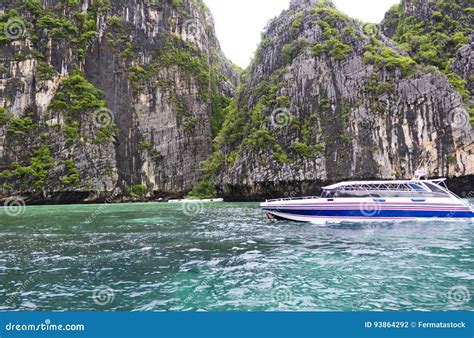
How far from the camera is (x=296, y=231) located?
61.6 ft

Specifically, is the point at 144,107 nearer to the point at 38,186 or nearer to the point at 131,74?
the point at 131,74

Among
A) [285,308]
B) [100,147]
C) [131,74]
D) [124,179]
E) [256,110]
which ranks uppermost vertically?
[131,74]

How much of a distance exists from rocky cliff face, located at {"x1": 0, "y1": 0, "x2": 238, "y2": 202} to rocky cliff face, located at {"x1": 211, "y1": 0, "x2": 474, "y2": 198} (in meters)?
13.1

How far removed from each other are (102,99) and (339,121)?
4365cm

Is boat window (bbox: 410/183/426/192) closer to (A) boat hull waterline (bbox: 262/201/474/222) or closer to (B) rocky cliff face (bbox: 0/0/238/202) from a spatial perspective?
(A) boat hull waterline (bbox: 262/201/474/222)

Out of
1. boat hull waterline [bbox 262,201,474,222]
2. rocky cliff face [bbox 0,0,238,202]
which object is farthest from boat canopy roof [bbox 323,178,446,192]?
rocky cliff face [bbox 0,0,238,202]

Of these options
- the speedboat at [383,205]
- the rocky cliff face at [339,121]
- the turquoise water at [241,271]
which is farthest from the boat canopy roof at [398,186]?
the rocky cliff face at [339,121]

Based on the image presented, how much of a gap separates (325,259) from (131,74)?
221 feet

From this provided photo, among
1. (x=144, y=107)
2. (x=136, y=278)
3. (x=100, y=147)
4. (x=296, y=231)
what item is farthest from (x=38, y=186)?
(x=136, y=278)

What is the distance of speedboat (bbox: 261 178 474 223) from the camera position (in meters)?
22.0

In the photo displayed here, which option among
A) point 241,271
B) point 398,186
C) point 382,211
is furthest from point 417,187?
point 241,271

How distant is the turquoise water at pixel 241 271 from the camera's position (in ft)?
26.1

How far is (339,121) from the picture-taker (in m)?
54.2

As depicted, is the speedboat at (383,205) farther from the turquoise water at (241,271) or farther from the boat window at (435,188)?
the turquoise water at (241,271)
